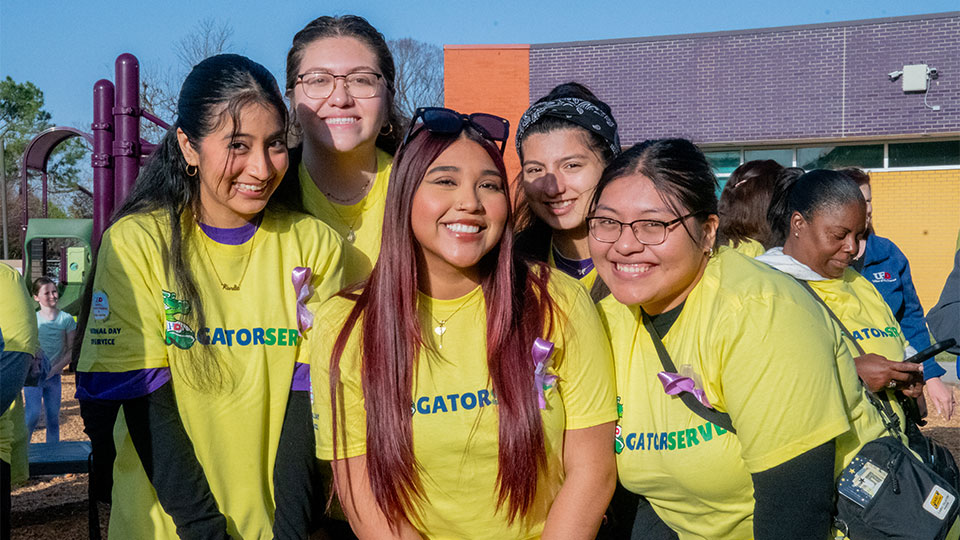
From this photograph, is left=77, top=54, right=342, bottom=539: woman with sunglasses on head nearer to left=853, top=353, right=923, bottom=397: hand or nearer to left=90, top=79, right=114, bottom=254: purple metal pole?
left=853, top=353, right=923, bottom=397: hand

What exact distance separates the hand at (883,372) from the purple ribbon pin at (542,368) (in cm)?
142

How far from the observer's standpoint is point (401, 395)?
240cm

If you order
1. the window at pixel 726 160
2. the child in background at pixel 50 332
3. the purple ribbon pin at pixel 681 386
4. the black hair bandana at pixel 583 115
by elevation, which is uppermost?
the window at pixel 726 160

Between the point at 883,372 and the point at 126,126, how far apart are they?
6.59 metres

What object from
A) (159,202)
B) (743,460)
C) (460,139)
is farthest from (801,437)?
(159,202)

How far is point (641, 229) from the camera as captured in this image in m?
2.46

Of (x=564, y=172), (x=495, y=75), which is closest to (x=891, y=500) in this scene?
(x=564, y=172)

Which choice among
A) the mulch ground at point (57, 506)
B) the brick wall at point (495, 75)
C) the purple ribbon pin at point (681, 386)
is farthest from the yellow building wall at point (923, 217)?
the purple ribbon pin at point (681, 386)

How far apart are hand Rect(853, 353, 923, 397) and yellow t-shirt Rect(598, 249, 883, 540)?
0.69m

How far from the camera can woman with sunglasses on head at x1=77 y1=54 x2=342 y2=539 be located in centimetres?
257

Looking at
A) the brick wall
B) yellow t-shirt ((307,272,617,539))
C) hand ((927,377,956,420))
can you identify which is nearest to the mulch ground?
hand ((927,377,956,420))

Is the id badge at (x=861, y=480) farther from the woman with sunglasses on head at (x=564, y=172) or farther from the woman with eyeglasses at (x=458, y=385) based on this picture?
the woman with sunglasses on head at (x=564, y=172)

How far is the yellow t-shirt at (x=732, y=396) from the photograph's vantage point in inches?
83.5

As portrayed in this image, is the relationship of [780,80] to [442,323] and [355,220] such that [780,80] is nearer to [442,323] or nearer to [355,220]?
[355,220]
